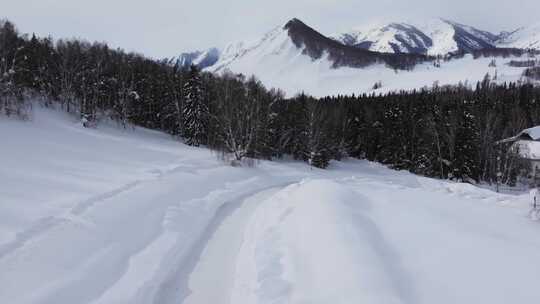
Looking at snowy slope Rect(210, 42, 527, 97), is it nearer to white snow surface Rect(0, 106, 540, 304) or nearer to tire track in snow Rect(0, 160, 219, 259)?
white snow surface Rect(0, 106, 540, 304)

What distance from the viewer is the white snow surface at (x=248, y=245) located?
7.76m

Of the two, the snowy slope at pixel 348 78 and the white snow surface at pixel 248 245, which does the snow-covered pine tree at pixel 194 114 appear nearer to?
the white snow surface at pixel 248 245

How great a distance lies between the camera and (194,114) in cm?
4591

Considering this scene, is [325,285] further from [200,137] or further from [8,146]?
[200,137]

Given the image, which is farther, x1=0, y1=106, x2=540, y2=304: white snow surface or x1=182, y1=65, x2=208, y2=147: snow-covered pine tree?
x1=182, y1=65, x2=208, y2=147: snow-covered pine tree

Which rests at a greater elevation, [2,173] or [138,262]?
[2,173]

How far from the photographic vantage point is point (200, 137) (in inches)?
1813

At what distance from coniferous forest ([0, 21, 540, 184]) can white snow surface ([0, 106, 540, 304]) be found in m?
19.8

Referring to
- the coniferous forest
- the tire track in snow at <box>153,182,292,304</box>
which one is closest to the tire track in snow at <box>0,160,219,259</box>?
the tire track in snow at <box>153,182,292,304</box>

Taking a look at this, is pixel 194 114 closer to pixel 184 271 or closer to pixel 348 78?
pixel 184 271

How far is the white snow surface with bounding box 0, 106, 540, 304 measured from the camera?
7.76 meters

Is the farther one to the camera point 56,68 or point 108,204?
point 56,68

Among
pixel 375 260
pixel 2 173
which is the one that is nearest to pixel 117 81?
pixel 2 173

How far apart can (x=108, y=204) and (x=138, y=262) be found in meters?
4.65
